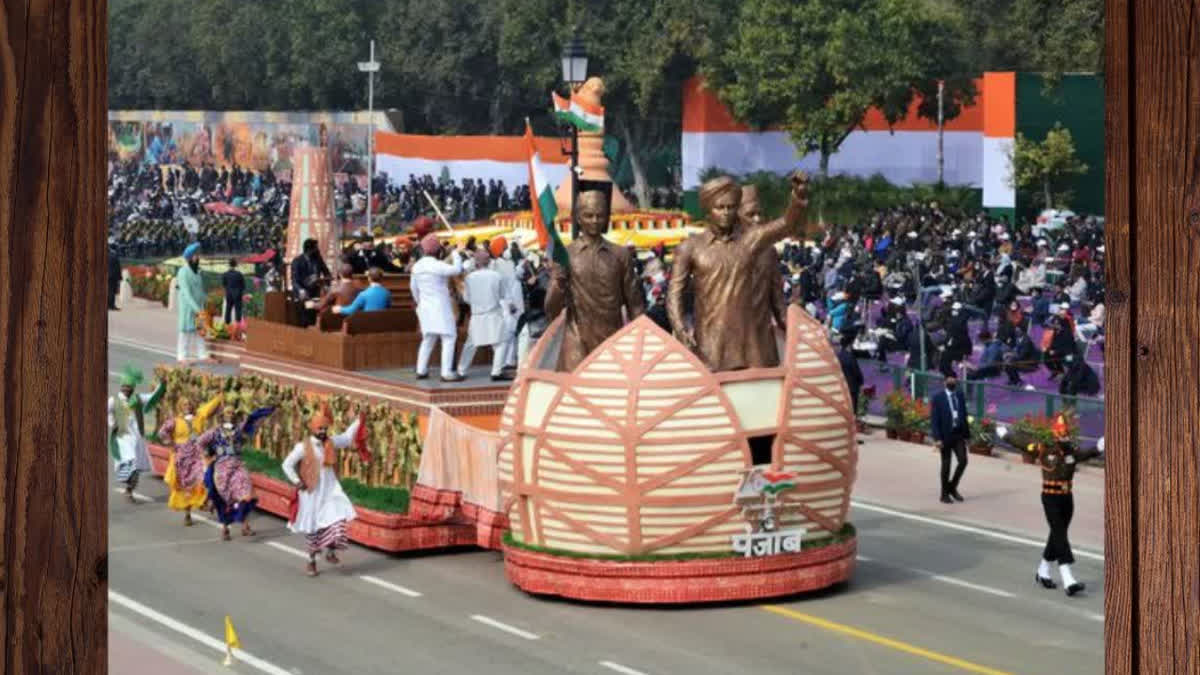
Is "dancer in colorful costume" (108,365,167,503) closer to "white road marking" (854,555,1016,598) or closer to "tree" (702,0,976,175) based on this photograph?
"white road marking" (854,555,1016,598)

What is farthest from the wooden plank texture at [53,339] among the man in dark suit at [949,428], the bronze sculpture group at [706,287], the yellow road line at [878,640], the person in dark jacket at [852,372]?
the person in dark jacket at [852,372]

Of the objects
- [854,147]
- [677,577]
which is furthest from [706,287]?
[854,147]

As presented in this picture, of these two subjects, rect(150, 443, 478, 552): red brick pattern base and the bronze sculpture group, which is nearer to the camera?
→ the bronze sculpture group

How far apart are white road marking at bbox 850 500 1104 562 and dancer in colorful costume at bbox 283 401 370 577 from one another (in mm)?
5730

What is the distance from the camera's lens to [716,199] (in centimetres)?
1789

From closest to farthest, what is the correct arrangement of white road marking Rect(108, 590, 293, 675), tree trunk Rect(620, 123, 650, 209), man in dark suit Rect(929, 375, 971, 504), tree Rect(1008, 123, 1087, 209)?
white road marking Rect(108, 590, 293, 675) < man in dark suit Rect(929, 375, 971, 504) < tree Rect(1008, 123, 1087, 209) < tree trunk Rect(620, 123, 650, 209)

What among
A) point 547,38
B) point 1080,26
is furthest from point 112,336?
point 547,38

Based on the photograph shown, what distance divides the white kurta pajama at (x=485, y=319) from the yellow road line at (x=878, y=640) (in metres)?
4.80

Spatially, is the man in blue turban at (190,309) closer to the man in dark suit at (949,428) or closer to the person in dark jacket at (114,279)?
the man in dark suit at (949,428)

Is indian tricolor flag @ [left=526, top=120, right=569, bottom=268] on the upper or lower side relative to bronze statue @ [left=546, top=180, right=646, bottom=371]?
upper

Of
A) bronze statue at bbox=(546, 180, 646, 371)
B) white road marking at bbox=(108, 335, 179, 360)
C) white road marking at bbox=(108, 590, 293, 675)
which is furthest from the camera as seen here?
white road marking at bbox=(108, 335, 179, 360)

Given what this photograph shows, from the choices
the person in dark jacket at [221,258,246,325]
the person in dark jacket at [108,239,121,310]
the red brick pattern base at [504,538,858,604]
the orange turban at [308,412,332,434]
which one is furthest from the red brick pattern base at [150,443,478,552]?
the person in dark jacket at [108,239,121,310]

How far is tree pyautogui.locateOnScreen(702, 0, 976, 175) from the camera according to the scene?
62500 millimetres

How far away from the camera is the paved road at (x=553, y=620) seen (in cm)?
1570
